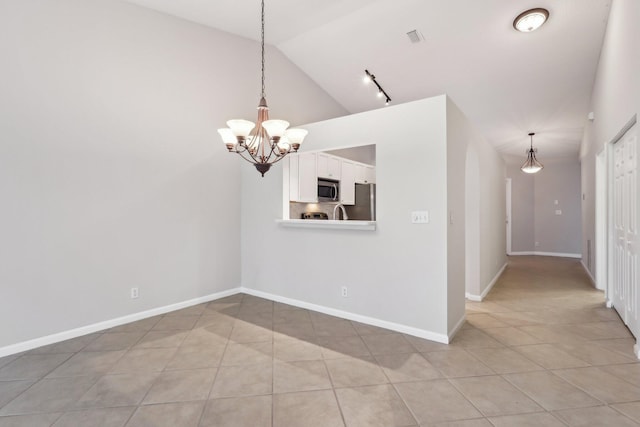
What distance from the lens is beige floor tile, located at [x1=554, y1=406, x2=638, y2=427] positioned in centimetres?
176

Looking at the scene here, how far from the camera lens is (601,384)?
215 cm

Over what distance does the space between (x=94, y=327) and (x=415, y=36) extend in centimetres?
497

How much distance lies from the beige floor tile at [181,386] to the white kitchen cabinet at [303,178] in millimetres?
2430

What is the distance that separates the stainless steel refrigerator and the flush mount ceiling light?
2.84 metres

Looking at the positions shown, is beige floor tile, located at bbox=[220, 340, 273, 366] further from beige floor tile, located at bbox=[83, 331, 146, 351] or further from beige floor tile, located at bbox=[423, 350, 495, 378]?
beige floor tile, located at bbox=[423, 350, 495, 378]

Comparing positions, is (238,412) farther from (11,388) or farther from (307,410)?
(11,388)

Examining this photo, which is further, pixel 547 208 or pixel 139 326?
pixel 547 208

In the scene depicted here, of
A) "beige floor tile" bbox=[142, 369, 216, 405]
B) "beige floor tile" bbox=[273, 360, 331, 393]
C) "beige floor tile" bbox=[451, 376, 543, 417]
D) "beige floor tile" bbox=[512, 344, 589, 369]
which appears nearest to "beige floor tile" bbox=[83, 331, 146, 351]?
"beige floor tile" bbox=[142, 369, 216, 405]

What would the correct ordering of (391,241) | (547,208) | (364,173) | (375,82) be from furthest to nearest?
(547,208) < (364,173) < (375,82) < (391,241)

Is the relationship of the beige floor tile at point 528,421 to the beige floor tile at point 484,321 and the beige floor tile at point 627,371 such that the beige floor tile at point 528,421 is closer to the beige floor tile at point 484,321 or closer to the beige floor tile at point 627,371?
the beige floor tile at point 627,371

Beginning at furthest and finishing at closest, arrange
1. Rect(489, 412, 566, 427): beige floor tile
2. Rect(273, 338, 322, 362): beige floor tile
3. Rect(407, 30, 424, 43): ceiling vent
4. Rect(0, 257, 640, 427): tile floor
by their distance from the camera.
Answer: Rect(407, 30, 424, 43): ceiling vent < Rect(273, 338, 322, 362): beige floor tile < Rect(0, 257, 640, 427): tile floor < Rect(489, 412, 566, 427): beige floor tile

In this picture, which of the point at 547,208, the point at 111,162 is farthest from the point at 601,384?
the point at 547,208

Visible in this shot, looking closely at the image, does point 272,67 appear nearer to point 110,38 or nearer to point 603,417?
point 110,38

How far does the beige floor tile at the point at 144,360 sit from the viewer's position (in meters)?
2.41
